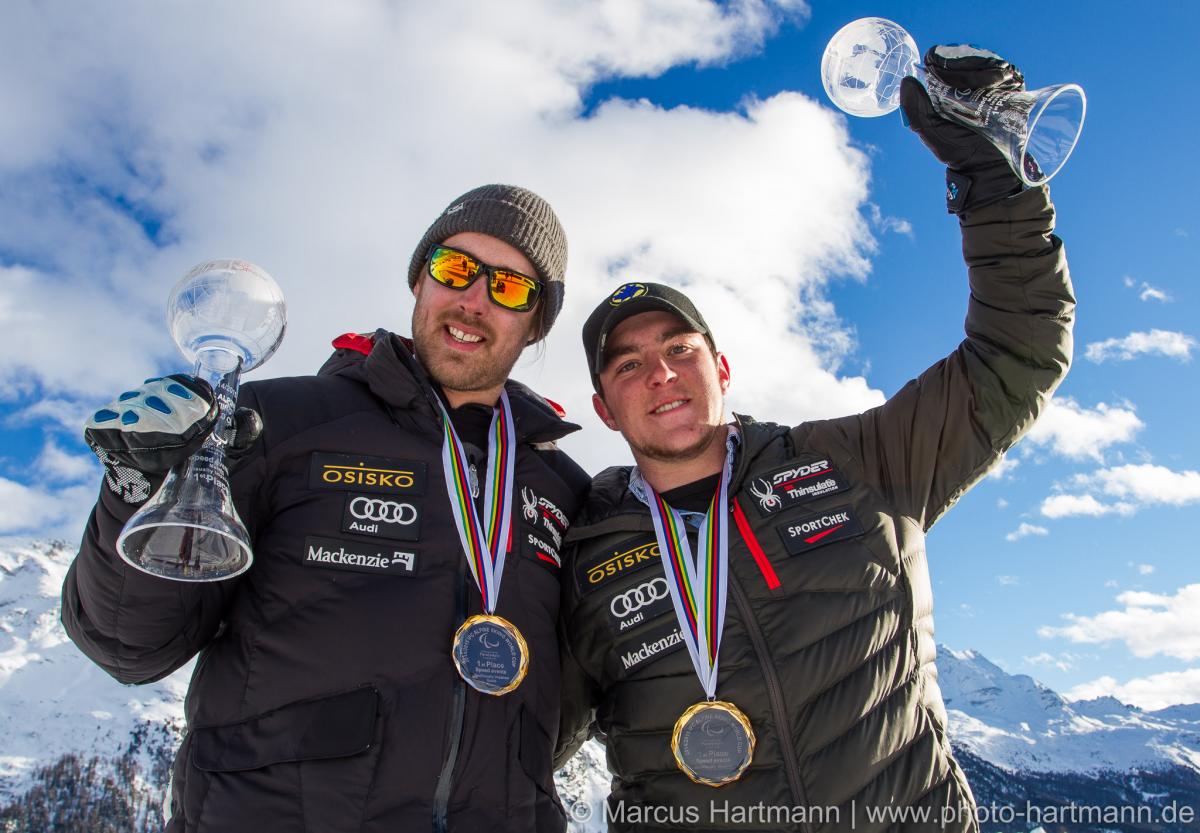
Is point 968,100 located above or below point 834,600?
above

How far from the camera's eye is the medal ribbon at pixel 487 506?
3.97m

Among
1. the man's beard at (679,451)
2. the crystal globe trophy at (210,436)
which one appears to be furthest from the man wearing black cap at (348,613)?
the man's beard at (679,451)

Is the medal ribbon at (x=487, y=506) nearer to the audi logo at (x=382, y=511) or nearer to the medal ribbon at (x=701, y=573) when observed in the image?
the audi logo at (x=382, y=511)

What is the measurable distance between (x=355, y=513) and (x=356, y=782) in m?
1.12

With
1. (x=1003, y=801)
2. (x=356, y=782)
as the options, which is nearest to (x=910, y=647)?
(x=356, y=782)

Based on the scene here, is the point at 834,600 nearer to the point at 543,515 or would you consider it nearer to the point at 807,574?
the point at 807,574

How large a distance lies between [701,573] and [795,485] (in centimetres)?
71

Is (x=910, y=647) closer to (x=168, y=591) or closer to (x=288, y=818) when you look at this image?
(x=288, y=818)

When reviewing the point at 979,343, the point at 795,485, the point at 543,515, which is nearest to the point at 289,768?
the point at 543,515

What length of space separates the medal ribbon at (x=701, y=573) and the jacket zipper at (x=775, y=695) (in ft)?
0.36

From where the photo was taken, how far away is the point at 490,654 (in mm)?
3719

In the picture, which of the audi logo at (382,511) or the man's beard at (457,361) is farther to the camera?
the man's beard at (457,361)

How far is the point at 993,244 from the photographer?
4281 millimetres

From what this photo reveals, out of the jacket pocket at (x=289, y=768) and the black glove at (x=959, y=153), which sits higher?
the black glove at (x=959, y=153)
